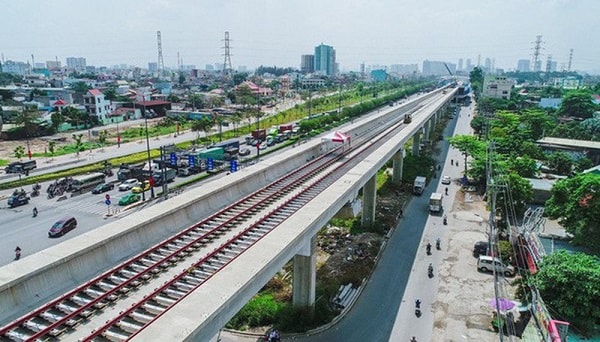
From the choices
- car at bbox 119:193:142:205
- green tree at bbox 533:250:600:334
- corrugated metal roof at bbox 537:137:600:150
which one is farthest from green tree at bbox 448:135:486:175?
car at bbox 119:193:142:205

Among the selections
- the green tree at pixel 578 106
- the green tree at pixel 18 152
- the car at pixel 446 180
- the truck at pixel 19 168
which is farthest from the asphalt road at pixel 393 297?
the green tree at pixel 578 106

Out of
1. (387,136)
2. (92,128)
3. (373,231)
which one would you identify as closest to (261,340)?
(373,231)

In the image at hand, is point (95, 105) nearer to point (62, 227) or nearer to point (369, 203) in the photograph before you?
point (62, 227)

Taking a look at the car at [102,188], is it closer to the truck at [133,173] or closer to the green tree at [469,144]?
the truck at [133,173]

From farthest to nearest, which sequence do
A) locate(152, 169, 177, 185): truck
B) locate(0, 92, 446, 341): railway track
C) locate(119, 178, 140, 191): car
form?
locate(152, 169, 177, 185): truck → locate(119, 178, 140, 191): car → locate(0, 92, 446, 341): railway track

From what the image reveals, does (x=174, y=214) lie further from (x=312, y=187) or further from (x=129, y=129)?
(x=129, y=129)

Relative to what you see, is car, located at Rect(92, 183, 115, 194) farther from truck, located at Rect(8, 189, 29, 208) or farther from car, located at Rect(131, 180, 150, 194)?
truck, located at Rect(8, 189, 29, 208)
